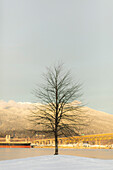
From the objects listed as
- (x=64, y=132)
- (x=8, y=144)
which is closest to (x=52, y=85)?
(x=64, y=132)

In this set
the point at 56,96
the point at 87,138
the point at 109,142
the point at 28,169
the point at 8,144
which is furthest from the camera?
the point at 8,144

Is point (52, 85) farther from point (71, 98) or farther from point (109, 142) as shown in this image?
point (109, 142)

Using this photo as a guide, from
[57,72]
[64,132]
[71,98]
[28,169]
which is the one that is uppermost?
[57,72]

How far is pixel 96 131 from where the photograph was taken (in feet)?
598

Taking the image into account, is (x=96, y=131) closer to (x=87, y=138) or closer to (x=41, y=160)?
(x=87, y=138)

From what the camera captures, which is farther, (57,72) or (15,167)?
(57,72)

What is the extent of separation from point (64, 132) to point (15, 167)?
9.96 meters

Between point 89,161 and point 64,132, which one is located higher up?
point 64,132

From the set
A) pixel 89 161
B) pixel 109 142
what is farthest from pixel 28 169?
pixel 109 142

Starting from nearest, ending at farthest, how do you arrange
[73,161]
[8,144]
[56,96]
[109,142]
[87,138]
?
[73,161], [56,96], [87,138], [109,142], [8,144]

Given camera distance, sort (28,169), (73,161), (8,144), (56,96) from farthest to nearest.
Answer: (8,144), (56,96), (73,161), (28,169)

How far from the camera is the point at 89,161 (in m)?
20.5

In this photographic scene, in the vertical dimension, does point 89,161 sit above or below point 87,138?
below

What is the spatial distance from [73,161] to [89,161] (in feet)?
3.89
